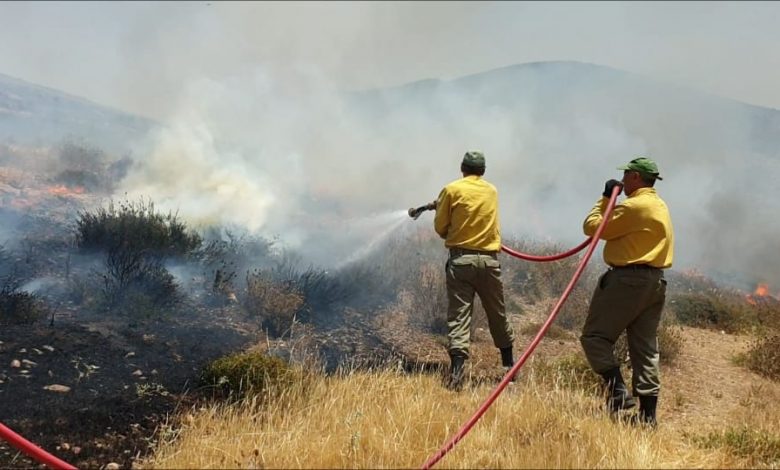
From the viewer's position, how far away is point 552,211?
1730 centimetres

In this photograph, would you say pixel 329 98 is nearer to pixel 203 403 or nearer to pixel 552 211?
pixel 552 211

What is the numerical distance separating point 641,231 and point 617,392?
1.18 metres

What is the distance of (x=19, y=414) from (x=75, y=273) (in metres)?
3.14

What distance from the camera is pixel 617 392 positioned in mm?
3865

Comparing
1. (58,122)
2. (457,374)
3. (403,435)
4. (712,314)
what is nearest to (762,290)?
(712,314)

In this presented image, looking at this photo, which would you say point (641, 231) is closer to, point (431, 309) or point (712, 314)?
point (431, 309)

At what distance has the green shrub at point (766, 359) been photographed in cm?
576

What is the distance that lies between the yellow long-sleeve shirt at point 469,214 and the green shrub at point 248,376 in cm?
175

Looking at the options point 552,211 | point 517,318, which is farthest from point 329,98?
point 517,318

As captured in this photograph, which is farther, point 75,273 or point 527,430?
point 75,273

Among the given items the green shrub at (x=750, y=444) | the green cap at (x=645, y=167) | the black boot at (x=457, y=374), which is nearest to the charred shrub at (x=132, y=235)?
the black boot at (x=457, y=374)

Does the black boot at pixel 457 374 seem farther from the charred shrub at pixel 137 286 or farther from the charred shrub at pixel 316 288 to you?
the charred shrub at pixel 137 286

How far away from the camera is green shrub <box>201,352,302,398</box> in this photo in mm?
3803

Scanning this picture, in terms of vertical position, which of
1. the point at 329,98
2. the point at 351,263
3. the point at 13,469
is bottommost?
the point at 13,469
